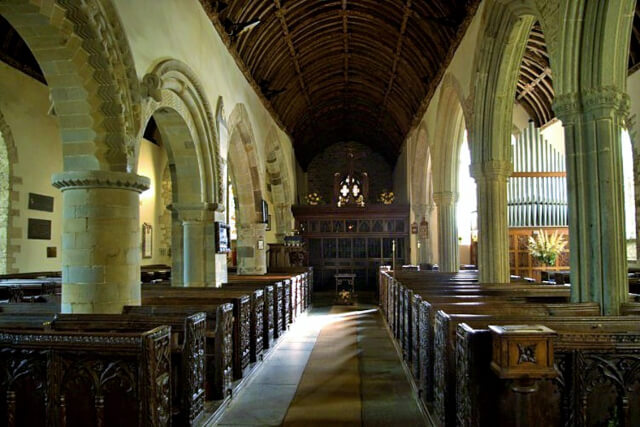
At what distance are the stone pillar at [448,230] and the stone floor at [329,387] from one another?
12.3ft

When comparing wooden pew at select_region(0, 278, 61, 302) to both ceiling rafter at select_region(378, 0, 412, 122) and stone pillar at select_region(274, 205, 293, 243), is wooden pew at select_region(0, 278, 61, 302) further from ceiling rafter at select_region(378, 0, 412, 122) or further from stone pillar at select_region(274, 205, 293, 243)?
stone pillar at select_region(274, 205, 293, 243)

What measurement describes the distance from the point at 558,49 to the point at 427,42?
643cm

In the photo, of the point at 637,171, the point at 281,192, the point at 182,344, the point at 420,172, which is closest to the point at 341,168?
the point at 281,192

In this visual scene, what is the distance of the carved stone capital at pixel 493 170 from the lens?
24.9 ft

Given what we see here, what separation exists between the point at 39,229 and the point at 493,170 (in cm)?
843

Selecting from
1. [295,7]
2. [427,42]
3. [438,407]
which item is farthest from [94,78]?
[427,42]

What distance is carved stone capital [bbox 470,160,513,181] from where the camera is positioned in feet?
24.9

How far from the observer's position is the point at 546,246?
1116 cm

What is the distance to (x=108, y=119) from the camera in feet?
17.0

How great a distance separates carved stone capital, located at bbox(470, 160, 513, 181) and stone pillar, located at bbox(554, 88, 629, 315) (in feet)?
10.1

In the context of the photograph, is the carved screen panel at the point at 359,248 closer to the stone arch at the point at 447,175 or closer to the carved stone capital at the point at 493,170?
the stone arch at the point at 447,175

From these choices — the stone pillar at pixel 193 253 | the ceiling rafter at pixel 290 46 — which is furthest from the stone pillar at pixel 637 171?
the stone pillar at pixel 193 253

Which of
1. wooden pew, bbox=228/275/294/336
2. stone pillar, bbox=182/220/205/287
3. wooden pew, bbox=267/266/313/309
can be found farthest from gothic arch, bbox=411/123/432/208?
stone pillar, bbox=182/220/205/287

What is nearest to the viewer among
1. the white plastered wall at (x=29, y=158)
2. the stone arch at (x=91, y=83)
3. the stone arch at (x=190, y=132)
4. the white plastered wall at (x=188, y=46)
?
→ the stone arch at (x=91, y=83)
